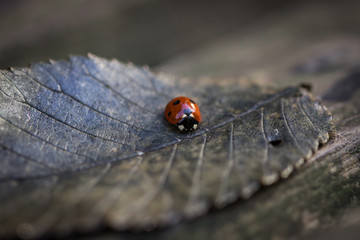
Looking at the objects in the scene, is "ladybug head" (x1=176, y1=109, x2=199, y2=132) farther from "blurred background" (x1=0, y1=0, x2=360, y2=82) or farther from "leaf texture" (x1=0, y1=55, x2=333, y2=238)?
"blurred background" (x1=0, y1=0, x2=360, y2=82)

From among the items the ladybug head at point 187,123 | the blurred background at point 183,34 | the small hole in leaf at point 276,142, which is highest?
the blurred background at point 183,34

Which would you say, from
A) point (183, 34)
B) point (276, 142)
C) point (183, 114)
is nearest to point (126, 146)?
point (183, 114)

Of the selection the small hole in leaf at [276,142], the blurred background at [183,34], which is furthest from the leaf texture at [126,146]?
the blurred background at [183,34]

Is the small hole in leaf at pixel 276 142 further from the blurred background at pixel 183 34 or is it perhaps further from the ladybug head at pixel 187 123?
the blurred background at pixel 183 34

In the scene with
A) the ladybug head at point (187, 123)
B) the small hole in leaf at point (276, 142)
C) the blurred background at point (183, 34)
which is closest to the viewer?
the small hole in leaf at point (276, 142)

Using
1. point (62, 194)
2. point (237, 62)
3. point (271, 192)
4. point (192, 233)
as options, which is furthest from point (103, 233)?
point (237, 62)

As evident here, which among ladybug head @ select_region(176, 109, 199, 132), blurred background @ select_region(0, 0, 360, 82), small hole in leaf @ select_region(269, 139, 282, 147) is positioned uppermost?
blurred background @ select_region(0, 0, 360, 82)

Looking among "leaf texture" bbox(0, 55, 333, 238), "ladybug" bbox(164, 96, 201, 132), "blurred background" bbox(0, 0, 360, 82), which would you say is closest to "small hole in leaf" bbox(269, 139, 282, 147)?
"leaf texture" bbox(0, 55, 333, 238)

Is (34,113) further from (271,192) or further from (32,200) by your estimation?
(271,192)
